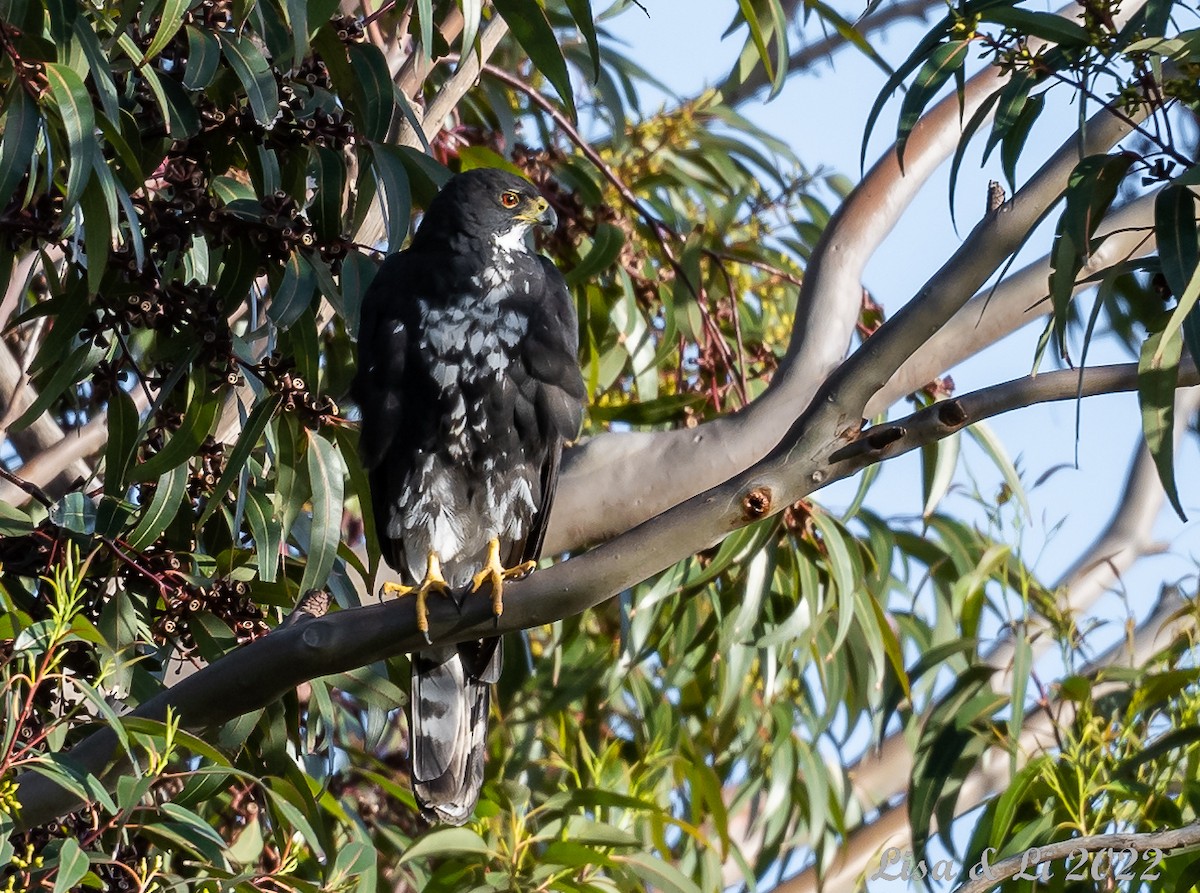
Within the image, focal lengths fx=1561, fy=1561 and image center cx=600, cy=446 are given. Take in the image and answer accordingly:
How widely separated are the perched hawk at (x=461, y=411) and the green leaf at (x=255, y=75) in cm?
68

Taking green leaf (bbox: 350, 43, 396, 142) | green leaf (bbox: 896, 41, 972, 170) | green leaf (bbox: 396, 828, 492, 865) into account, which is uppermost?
green leaf (bbox: 350, 43, 396, 142)

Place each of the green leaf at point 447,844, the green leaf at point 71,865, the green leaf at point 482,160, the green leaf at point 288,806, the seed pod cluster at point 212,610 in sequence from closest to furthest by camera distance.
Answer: the green leaf at point 71,865 → the green leaf at point 288,806 → the seed pod cluster at point 212,610 → the green leaf at point 447,844 → the green leaf at point 482,160

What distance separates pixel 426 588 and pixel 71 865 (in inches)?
32.1

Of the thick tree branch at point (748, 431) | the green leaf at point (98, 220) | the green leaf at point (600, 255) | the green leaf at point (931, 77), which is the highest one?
Result: the green leaf at point (600, 255)

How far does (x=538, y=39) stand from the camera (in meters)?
2.94

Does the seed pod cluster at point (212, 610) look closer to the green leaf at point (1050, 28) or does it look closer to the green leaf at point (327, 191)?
the green leaf at point (327, 191)

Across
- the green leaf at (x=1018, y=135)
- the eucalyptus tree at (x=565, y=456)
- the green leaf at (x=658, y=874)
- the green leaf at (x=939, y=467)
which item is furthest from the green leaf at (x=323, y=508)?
the green leaf at (x=939, y=467)

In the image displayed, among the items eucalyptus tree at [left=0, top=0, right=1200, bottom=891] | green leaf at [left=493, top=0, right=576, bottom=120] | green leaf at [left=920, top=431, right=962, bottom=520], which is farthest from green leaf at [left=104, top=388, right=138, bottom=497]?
green leaf at [left=920, top=431, right=962, bottom=520]

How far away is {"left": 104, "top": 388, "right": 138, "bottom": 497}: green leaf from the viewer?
2.72 m

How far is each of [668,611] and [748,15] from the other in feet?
5.63

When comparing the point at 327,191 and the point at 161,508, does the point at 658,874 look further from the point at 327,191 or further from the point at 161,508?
the point at 327,191

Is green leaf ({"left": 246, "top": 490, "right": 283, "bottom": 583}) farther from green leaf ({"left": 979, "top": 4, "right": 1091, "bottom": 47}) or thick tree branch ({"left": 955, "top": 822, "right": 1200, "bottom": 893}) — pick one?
green leaf ({"left": 979, "top": 4, "right": 1091, "bottom": 47})

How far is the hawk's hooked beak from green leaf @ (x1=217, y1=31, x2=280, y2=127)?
0.92 m

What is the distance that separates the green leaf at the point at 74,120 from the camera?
228 centimetres
